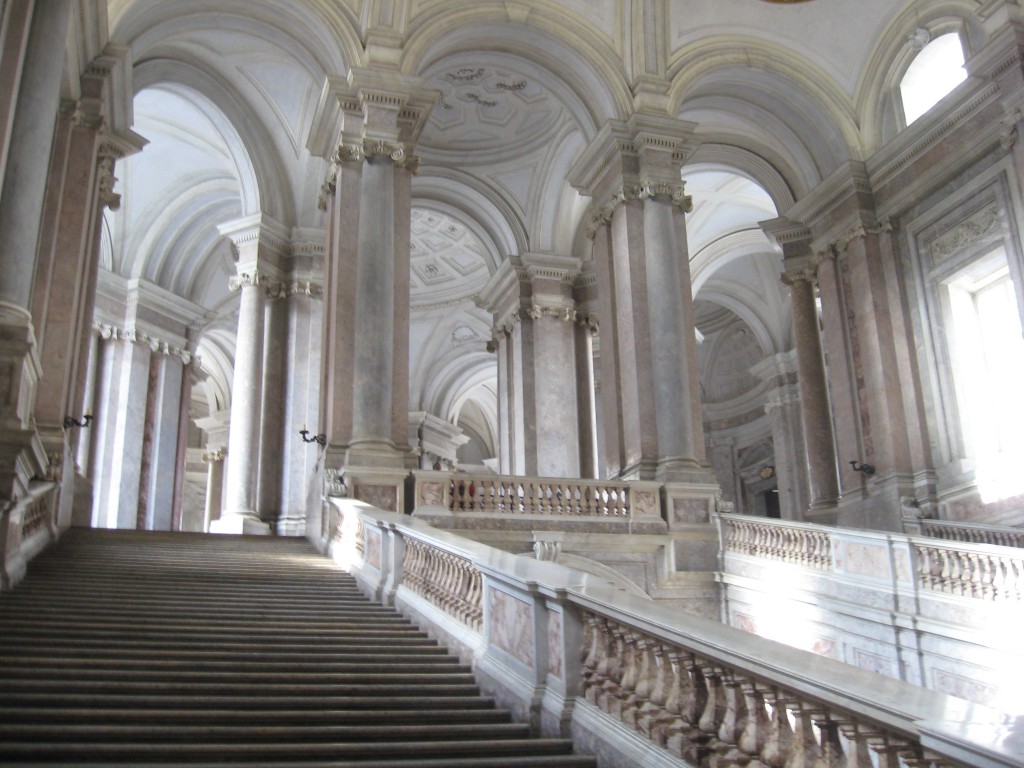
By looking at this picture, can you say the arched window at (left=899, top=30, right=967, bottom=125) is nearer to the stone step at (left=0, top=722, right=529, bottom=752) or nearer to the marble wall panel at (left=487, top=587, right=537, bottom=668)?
the marble wall panel at (left=487, top=587, right=537, bottom=668)

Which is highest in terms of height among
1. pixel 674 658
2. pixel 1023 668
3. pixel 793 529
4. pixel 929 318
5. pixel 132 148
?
pixel 132 148

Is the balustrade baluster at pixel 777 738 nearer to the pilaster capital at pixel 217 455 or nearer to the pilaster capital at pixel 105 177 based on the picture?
the pilaster capital at pixel 105 177

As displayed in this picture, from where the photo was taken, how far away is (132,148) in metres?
13.7

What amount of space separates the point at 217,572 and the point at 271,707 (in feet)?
13.5

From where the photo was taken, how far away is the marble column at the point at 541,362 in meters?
19.0

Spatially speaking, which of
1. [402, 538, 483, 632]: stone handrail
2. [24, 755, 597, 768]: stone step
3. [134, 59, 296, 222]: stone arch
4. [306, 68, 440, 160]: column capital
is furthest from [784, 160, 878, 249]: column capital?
Answer: [24, 755, 597, 768]: stone step

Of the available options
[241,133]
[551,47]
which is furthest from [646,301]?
[241,133]

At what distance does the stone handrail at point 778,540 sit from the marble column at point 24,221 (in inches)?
343

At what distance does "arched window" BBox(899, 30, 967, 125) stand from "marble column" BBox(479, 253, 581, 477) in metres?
6.95

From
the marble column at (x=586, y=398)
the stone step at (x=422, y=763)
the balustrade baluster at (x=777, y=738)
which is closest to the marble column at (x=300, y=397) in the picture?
the marble column at (x=586, y=398)

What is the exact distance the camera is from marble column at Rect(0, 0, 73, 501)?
7496mm

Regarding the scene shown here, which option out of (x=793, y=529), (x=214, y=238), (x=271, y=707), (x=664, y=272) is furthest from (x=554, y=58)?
(x=271, y=707)

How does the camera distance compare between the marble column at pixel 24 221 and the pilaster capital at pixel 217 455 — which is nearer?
the marble column at pixel 24 221

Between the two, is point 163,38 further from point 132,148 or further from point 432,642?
point 432,642
